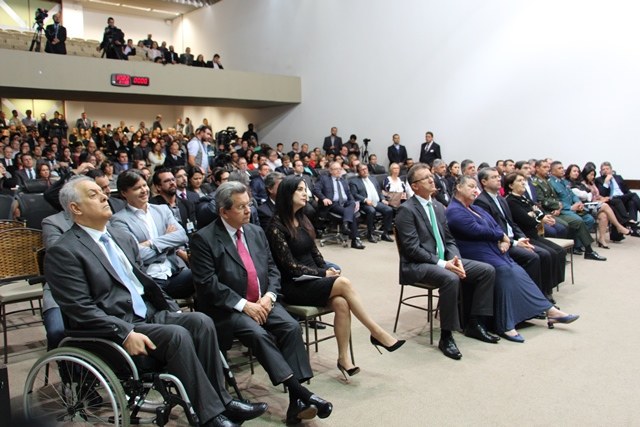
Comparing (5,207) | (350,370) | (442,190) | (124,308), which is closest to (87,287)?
(124,308)

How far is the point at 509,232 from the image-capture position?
4.55m

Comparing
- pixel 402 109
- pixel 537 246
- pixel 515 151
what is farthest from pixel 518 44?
pixel 537 246

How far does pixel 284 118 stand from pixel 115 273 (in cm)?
1391

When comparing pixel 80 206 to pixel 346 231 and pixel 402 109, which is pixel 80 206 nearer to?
pixel 346 231

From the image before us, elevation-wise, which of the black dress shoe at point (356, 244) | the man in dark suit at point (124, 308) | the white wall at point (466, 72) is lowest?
the black dress shoe at point (356, 244)

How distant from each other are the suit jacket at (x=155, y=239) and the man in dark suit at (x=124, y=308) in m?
0.67

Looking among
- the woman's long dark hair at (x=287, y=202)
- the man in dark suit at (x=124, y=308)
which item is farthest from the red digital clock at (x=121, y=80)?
the man in dark suit at (x=124, y=308)

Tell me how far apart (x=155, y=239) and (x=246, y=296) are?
833mm

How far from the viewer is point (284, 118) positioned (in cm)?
1606

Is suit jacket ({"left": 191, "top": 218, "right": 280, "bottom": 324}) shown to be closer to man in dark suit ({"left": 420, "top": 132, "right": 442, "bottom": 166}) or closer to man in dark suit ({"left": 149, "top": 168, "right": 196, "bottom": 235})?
man in dark suit ({"left": 149, "top": 168, "right": 196, "bottom": 235})

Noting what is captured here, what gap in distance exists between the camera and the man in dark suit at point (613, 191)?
8.23 meters

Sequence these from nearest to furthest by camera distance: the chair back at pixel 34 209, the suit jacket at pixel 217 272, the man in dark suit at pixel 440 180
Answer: the suit jacket at pixel 217 272 → the chair back at pixel 34 209 → the man in dark suit at pixel 440 180

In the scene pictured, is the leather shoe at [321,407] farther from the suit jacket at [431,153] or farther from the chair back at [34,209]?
the suit jacket at [431,153]

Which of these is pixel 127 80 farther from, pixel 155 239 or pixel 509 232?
pixel 509 232
